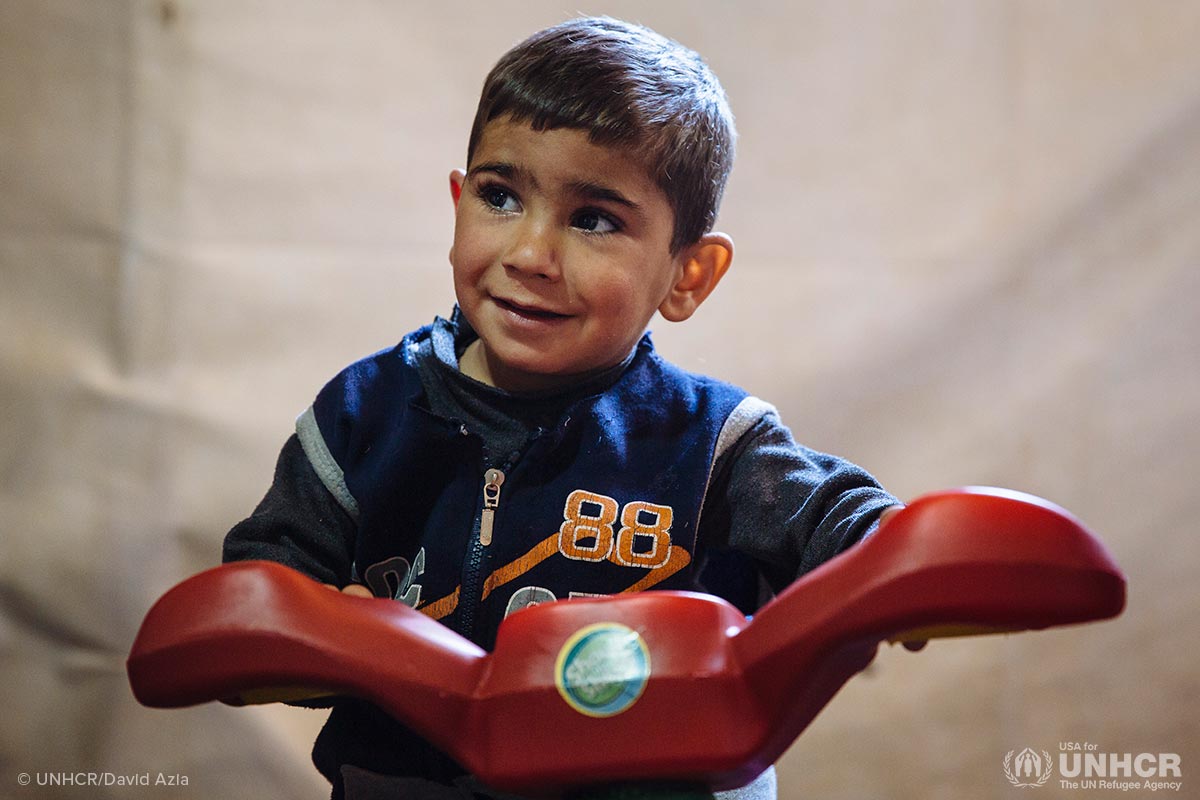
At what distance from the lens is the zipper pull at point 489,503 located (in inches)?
30.0

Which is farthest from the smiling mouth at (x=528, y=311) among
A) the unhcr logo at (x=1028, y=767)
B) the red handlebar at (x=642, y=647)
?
the unhcr logo at (x=1028, y=767)

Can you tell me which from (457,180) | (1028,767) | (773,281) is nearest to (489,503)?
(457,180)

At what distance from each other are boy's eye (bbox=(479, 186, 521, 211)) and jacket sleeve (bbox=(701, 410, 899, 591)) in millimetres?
203

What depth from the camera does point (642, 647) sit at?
0.52 meters

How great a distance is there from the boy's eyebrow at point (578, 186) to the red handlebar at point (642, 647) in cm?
28

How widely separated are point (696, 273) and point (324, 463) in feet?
0.90

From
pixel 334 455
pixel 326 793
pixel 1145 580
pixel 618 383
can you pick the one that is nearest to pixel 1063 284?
pixel 1145 580

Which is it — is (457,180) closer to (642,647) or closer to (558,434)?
(558,434)

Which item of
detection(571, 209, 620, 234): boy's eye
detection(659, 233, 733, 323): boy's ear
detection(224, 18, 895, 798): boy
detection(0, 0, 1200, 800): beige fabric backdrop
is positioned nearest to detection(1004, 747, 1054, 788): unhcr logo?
detection(0, 0, 1200, 800): beige fabric backdrop

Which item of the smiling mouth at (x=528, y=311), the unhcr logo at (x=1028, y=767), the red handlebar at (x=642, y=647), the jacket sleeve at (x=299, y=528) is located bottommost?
the unhcr logo at (x=1028, y=767)

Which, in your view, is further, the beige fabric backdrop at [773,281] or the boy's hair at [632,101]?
the beige fabric backdrop at [773,281]

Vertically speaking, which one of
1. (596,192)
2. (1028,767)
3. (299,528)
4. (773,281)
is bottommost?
(1028,767)

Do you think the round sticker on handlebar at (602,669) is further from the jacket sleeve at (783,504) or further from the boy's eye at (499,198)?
the boy's eye at (499,198)

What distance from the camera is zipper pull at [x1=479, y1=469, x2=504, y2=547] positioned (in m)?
0.76
